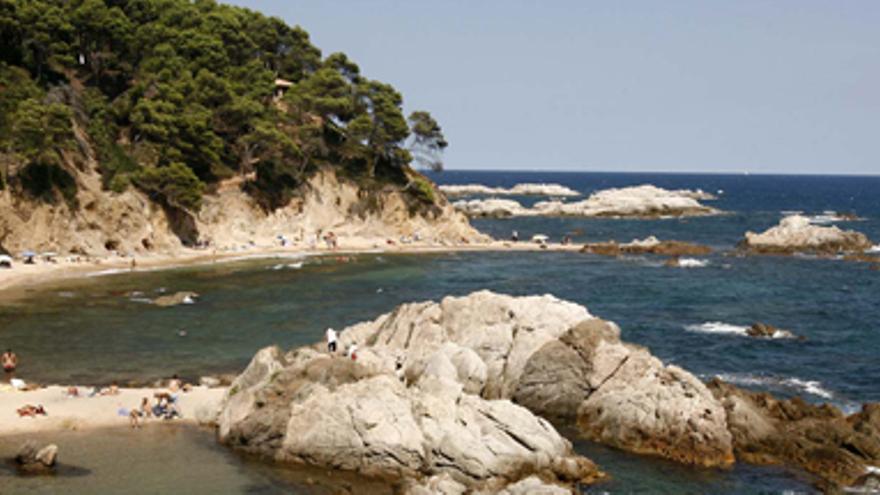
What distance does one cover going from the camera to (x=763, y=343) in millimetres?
47156

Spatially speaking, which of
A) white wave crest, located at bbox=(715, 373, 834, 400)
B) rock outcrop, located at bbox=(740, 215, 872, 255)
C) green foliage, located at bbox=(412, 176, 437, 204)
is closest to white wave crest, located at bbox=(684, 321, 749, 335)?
white wave crest, located at bbox=(715, 373, 834, 400)

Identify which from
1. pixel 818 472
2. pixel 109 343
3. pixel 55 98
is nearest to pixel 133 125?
pixel 55 98

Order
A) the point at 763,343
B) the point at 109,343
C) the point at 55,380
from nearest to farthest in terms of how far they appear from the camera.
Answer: the point at 55,380 < the point at 109,343 < the point at 763,343

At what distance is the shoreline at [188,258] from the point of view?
200 feet

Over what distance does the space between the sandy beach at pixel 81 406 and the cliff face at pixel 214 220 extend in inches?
1477

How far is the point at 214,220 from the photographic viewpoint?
278ft

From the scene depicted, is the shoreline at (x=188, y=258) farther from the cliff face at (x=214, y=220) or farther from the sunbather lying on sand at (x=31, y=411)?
the sunbather lying on sand at (x=31, y=411)

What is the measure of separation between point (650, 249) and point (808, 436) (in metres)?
66.4

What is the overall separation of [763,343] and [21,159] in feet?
197

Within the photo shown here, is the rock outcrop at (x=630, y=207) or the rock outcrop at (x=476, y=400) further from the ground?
the rock outcrop at (x=630, y=207)

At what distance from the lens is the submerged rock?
56.2 metres

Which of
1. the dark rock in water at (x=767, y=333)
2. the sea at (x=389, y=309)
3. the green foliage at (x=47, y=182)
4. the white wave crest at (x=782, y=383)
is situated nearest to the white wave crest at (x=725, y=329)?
the dark rock in water at (x=767, y=333)

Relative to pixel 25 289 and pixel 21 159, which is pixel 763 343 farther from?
pixel 21 159

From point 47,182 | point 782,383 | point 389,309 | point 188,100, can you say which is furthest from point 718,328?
point 188,100
